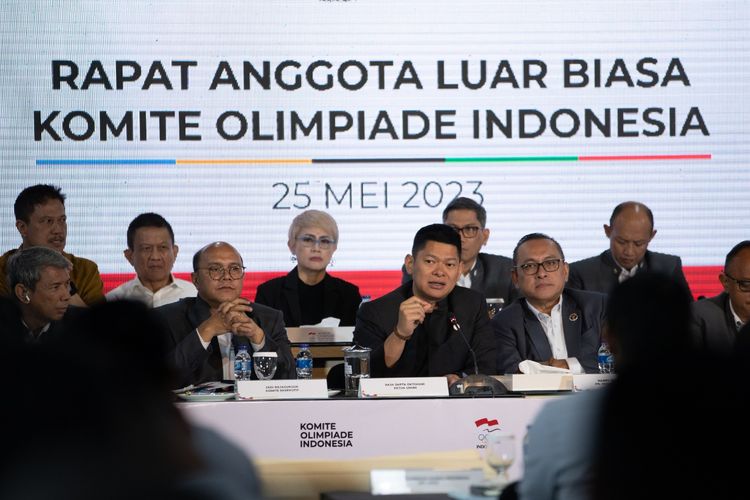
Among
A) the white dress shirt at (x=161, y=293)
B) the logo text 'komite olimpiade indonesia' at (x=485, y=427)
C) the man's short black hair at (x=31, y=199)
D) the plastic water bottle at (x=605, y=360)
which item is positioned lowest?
the logo text 'komite olimpiade indonesia' at (x=485, y=427)

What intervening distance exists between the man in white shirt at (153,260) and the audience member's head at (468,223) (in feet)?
4.59

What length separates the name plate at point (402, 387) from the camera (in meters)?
3.82

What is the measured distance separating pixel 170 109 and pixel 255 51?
58 cm

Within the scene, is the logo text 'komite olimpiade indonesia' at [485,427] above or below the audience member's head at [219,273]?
below

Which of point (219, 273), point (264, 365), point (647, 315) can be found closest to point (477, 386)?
point (264, 365)

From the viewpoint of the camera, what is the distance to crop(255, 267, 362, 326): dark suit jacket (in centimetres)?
564

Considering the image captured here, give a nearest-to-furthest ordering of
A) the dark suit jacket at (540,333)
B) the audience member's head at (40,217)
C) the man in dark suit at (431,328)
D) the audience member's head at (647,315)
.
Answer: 1. the audience member's head at (647,315)
2. the man in dark suit at (431,328)
3. the dark suit jacket at (540,333)
4. the audience member's head at (40,217)

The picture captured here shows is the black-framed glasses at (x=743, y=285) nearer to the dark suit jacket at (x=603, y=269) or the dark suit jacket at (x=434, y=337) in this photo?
the dark suit jacket at (x=603, y=269)

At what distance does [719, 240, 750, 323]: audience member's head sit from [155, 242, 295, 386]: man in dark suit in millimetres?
1929

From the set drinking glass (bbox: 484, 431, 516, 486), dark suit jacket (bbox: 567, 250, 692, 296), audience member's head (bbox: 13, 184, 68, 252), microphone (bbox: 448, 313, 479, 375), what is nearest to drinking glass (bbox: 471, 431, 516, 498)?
drinking glass (bbox: 484, 431, 516, 486)

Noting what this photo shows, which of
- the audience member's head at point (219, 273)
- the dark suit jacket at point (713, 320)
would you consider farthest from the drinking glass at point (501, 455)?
the dark suit jacket at point (713, 320)

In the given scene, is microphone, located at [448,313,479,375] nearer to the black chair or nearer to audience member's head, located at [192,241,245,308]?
the black chair

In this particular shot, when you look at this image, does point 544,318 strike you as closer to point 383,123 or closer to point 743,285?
point 743,285

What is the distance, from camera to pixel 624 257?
556 centimetres
